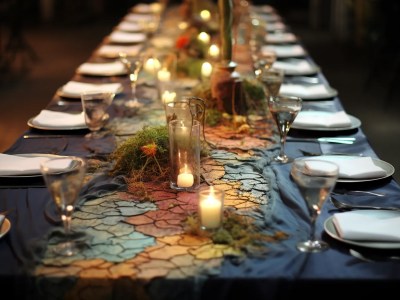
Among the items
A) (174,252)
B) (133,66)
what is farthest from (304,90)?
(174,252)

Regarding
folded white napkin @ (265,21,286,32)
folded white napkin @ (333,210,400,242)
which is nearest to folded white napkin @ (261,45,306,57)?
folded white napkin @ (265,21,286,32)

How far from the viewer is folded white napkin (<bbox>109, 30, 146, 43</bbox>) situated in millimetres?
4145

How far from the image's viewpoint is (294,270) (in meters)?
1.27

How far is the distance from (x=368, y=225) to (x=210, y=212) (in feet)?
1.14

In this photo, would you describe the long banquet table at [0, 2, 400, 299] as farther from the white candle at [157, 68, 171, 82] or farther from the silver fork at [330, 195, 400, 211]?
the white candle at [157, 68, 171, 82]

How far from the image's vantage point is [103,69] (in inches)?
127

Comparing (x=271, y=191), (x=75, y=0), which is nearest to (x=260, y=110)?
(x=271, y=191)

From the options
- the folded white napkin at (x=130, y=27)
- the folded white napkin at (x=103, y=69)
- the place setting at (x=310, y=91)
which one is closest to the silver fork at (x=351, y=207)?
the place setting at (x=310, y=91)

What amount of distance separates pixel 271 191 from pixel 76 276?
638 mm

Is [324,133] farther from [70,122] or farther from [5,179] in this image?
[5,179]

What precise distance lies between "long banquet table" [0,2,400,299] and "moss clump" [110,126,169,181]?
5 centimetres

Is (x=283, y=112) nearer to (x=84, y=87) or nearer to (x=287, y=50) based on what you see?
(x=84, y=87)

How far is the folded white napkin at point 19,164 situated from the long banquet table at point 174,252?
0.09 feet

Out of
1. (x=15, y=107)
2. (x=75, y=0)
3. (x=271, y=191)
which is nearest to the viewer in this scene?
(x=271, y=191)
